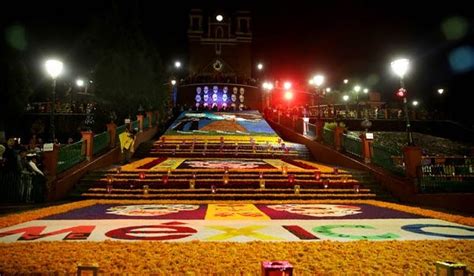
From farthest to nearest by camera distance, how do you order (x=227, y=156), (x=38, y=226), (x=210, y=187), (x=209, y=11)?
(x=209, y=11) → (x=227, y=156) → (x=210, y=187) → (x=38, y=226)

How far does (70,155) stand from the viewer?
1471 cm

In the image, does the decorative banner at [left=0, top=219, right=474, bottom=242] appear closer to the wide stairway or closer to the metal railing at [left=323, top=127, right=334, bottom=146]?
the wide stairway

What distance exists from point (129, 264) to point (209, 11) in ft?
246

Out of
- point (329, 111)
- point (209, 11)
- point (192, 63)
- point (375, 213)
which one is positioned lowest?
point (375, 213)

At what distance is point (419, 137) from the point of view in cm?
3033

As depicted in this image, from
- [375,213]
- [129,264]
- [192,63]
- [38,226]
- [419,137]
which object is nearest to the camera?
[129,264]

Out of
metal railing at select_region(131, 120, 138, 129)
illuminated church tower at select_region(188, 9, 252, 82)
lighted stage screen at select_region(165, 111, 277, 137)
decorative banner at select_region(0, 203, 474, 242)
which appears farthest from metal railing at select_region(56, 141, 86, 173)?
illuminated church tower at select_region(188, 9, 252, 82)

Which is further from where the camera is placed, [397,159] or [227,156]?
[227,156]

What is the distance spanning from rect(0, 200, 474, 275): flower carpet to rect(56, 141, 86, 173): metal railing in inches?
114

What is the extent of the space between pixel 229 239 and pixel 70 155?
33.2 ft

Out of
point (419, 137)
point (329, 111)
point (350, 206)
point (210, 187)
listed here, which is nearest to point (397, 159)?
point (350, 206)

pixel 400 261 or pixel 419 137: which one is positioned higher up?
pixel 419 137

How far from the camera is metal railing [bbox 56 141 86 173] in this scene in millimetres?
13898

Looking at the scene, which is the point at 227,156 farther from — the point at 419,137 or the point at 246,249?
the point at 419,137
